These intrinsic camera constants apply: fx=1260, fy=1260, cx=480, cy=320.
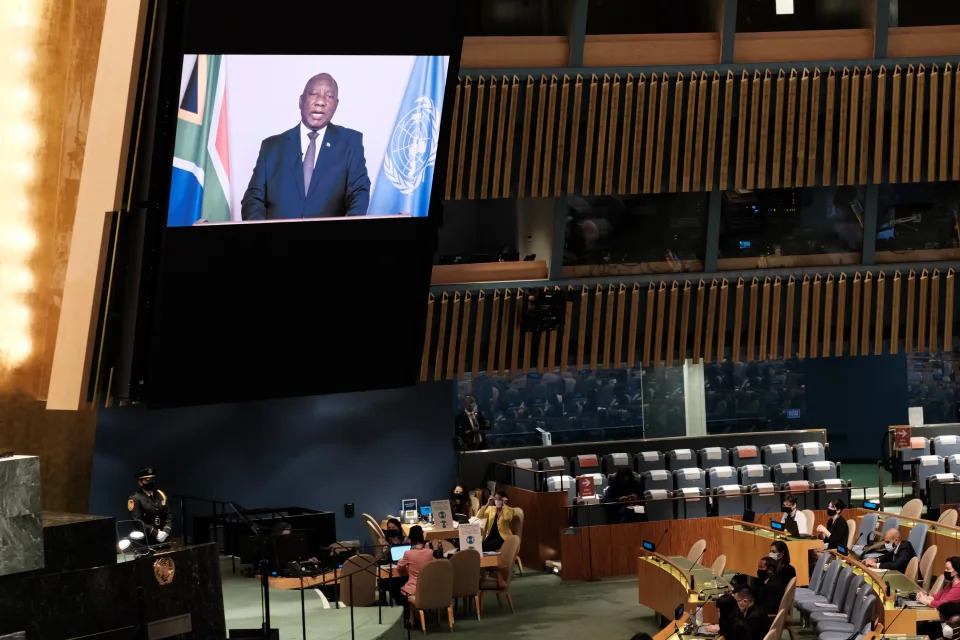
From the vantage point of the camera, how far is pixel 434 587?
479 inches

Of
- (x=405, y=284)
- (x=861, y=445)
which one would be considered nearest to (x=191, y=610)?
(x=405, y=284)

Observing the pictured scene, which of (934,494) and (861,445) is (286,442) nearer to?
(934,494)

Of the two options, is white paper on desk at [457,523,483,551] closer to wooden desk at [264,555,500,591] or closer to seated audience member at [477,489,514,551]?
wooden desk at [264,555,500,591]

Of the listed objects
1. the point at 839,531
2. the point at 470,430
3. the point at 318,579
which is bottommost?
the point at 318,579

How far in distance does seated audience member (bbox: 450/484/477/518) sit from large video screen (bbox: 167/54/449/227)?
5910mm

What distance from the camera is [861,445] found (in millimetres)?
22531

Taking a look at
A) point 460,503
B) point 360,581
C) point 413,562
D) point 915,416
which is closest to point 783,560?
point 413,562

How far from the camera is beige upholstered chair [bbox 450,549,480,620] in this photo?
12531 mm

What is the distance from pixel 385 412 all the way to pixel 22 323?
27.3 feet

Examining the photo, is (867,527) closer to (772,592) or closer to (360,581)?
(772,592)

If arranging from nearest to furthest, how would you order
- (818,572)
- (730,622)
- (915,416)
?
1. (730,622)
2. (818,572)
3. (915,416)

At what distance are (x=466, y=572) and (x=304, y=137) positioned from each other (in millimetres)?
5217

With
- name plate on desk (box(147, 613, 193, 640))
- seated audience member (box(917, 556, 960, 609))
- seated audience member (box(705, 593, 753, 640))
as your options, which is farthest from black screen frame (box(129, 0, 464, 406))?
seated audience member (box(917, 556, 960, 609))

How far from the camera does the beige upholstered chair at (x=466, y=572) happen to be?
12.5 metres
